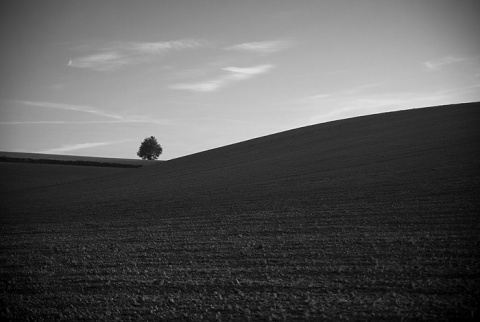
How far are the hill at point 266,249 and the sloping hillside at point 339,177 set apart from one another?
6.9 inches

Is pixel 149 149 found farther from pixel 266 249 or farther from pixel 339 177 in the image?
pixel 266 249

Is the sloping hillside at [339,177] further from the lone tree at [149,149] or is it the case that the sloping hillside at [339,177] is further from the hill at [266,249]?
the lone tree at [149,149]

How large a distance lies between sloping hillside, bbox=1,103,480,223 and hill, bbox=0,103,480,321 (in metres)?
0.18

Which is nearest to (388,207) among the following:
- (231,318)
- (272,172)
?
(231,318)

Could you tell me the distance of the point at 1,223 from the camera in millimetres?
18125

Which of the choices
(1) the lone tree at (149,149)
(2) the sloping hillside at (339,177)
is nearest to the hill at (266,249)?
(2) the sloping hillside at (339,177)

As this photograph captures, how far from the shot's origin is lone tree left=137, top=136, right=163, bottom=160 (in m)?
83.6

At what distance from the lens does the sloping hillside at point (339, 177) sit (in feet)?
58.2

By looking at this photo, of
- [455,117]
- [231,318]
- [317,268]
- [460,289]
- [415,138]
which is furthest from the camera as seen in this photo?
[455,117]

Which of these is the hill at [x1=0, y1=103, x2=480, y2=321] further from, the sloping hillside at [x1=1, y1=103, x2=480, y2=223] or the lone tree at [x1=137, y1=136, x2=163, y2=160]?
the lone tree at [x1=137, y1=136, x2=163, y2=160]

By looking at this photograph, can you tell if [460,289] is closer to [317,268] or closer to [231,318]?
[317,268]

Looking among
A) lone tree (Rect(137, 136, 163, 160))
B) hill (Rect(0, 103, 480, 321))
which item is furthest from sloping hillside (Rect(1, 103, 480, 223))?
lone tree (Rect(137, 136, 163, 160))

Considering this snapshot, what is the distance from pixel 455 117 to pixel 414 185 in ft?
89.6

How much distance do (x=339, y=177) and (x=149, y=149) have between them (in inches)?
2606
